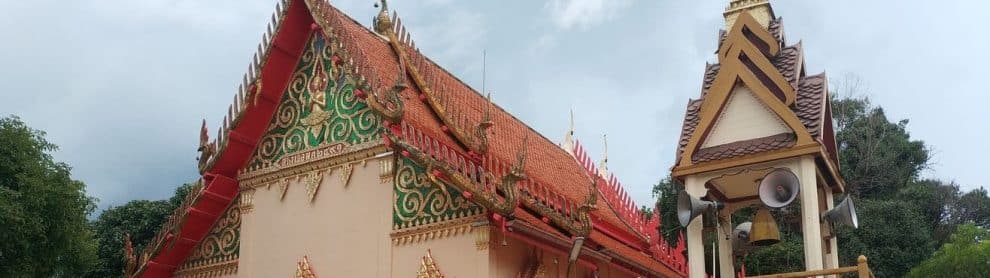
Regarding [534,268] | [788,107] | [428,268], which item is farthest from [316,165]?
[788,107]

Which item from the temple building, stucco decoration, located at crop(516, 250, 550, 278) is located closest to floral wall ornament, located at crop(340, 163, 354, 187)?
the temple building

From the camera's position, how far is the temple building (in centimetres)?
791

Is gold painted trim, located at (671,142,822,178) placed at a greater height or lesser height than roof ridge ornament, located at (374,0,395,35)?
lesser

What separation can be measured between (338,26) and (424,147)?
204 centimetres

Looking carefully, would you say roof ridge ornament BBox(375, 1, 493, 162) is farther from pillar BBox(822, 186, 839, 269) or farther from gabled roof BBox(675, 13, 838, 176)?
pillar BBox(822, 186, 839, 269)

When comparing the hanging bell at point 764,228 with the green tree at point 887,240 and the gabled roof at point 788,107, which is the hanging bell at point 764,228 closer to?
the gabled roof at point 788,107

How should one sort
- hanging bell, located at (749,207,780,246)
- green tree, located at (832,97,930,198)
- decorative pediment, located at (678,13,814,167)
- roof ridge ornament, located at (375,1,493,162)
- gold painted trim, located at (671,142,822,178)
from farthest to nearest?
green tree, located at (832,97,930,198), roof ridge ornament, located at (375,1,493,162), hanging bell, located at (749,207,780,246), decorative pediment, located at (678,13,814,167), gold painted trim, located at (671,142,822,178)

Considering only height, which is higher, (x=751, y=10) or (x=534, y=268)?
(x=751, y=10)

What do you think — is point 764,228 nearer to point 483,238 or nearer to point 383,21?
point 483,238

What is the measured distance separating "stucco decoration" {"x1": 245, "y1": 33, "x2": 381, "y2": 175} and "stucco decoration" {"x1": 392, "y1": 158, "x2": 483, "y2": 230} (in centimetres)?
58

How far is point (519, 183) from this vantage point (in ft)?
30.5

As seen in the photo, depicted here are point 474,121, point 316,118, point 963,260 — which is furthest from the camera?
point 963,260

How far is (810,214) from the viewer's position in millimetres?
7293

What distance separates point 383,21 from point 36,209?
15.5ft
